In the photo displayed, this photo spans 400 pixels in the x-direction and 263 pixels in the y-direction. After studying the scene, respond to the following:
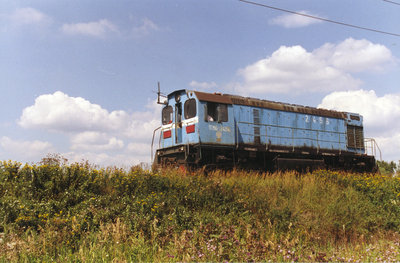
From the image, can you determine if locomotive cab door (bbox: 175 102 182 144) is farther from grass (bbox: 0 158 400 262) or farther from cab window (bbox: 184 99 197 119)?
grass (bbox: 0 158 400 262)

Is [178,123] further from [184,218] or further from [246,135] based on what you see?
[184,218]

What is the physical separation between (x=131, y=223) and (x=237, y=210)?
2.94 m

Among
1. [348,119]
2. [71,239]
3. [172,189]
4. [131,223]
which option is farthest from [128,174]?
[348,119]

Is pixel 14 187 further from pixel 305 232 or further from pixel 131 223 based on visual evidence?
pixel 305 232

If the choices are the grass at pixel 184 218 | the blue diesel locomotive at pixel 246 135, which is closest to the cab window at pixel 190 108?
the blue diesel locomotive at pixel 246 135

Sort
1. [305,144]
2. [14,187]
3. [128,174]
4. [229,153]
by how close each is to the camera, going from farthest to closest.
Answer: [305,144] < [229,153] < [128,174] < [14,187]

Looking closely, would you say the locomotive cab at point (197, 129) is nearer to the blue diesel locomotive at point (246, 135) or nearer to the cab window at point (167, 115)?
the blue diesel locomotive at point (246, 135)

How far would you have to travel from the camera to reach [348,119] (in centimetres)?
2031

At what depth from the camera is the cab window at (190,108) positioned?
1378 centimetres

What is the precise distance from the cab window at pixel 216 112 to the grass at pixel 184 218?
350 cm

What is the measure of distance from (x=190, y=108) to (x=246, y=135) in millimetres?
2944

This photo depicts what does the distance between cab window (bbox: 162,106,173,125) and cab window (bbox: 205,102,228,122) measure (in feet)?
7.43

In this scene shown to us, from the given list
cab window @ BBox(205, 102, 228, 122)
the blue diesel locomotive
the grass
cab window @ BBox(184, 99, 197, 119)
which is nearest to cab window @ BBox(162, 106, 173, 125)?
the blue diesel locomotive

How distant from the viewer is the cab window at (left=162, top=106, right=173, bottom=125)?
15370 millimetres
